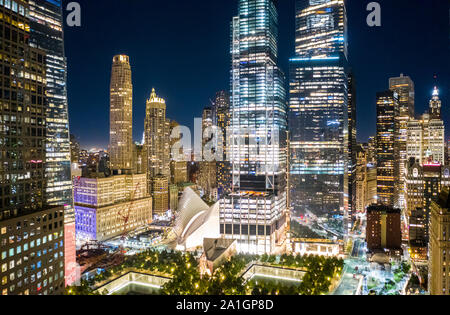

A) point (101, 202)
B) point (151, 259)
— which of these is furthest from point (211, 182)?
point (151, 259)

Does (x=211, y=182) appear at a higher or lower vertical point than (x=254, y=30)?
lower

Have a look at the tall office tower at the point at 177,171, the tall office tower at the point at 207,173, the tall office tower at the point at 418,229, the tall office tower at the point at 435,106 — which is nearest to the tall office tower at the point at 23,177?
the tall office tower at the point at 418,229

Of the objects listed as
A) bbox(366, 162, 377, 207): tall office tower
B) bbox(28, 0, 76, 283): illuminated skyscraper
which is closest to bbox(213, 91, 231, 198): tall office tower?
bbox(366, 162, 377, 207): tall office tower

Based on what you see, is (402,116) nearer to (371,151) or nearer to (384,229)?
(371,151)

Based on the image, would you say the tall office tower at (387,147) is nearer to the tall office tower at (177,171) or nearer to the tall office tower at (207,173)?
the tall office tower at (207,173)

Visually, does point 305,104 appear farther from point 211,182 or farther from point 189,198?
point 211,182
